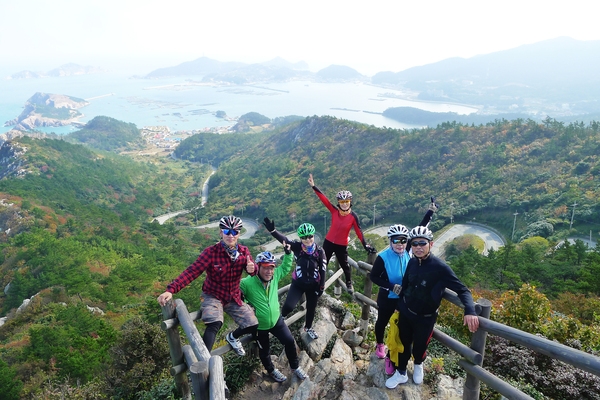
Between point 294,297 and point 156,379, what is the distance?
3676mm

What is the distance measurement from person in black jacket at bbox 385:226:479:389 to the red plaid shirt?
72.6 inches

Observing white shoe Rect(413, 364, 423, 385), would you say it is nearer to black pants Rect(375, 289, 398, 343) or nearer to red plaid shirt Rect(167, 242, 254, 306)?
black pants Rect(375, 289, 398, 343)

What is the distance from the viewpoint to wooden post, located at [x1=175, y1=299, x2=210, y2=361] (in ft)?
10.1

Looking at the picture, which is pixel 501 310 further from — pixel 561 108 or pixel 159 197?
pixel 561 108

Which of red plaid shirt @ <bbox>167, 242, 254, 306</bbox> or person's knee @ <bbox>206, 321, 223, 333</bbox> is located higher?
red plaid shirt @ <bbox>167, 242, 254, 306</bbox>

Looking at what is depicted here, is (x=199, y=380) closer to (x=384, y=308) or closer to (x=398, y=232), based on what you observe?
(x=384, y=308)

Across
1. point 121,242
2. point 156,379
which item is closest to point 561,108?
point 121,242

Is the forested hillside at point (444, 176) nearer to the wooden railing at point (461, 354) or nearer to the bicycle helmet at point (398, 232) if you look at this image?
the bicycle helmet at point (398, 232)

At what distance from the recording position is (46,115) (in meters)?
176

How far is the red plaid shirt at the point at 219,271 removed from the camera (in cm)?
391

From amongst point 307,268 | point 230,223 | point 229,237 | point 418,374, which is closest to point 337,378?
point 418,374

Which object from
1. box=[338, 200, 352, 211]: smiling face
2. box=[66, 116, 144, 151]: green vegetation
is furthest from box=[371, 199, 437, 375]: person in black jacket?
box=[66, 116, 144, 151]: green vegetation

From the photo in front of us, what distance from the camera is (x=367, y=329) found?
5477 mm

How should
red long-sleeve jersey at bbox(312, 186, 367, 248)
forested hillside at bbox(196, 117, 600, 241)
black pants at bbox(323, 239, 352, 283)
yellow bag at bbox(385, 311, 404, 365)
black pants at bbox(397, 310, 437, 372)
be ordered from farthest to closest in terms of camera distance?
forested hillside at bbox(196, 117, 600, 241) < black pants at bbox(323, 239, 352, 283) < red long-sleeve jersey at bbox(312, 186, 367, 248) < yellow bag at bbox(385, 311, 404, 365) < black pants at bbox(397, 310, 437, 372)
